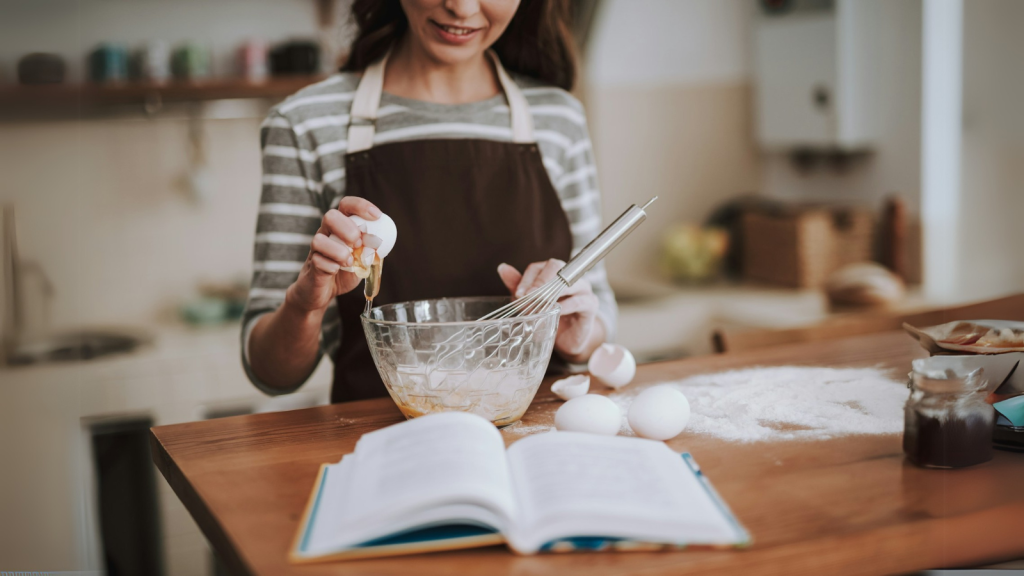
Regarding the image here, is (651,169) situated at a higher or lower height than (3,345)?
higher

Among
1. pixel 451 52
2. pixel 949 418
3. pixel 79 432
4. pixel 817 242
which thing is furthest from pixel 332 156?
pixel 817 242

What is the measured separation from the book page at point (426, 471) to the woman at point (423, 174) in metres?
0.37

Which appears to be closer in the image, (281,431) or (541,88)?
(281,431)

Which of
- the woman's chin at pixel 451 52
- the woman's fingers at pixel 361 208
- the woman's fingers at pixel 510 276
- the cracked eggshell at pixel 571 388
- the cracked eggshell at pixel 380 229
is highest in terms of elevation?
the woman's chin at pixel 451 52

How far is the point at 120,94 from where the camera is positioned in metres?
2.52

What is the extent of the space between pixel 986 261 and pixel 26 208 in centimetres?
283

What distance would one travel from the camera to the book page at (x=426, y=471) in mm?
636

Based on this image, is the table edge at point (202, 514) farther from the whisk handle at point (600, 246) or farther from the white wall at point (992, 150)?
the white wall at point (992, 150)

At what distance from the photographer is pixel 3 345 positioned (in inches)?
98.0

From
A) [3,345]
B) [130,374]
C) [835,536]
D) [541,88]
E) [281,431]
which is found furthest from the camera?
[3,345]

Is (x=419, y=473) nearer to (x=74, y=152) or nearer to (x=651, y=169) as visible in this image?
(x=74, y=152)

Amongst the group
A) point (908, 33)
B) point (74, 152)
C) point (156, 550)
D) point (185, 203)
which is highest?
point (908, 33)

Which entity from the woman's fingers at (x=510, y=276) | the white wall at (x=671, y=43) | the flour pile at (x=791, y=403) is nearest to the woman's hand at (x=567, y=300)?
the woman's fingers at (x=510, y=276)

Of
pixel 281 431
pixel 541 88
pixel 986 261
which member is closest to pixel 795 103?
pixel 986 261
